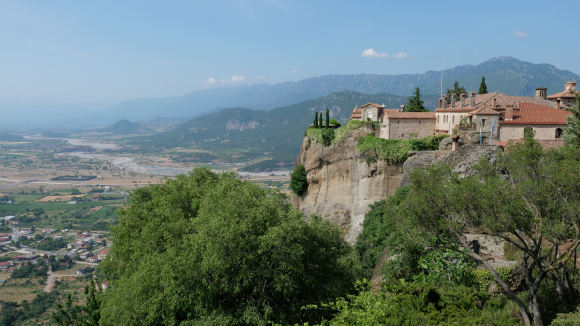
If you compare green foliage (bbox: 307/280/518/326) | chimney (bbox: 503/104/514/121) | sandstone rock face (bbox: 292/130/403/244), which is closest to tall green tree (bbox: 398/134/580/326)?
green foliage (bbox: 307/280/518/326)

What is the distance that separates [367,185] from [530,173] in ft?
79.6

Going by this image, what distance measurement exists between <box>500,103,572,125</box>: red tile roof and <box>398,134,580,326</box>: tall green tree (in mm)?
20961

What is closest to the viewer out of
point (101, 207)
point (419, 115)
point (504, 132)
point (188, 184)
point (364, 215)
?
point (188, 184)

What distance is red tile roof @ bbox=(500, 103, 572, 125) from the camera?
1377 inches

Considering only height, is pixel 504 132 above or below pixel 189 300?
above

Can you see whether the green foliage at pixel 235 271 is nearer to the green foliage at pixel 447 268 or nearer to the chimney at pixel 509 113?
the green foliage at pixel 447 268

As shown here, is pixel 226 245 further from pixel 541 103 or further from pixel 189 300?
pixel 541 103

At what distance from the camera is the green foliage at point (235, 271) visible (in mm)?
17484

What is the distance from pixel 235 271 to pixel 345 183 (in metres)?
27.0

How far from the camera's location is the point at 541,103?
40.9 meters

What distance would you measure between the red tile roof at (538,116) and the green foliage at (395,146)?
638 centimetres

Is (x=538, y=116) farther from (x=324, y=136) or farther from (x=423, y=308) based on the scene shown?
(x=423, y=308)

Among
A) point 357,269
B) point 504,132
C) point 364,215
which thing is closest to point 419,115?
point 504,132

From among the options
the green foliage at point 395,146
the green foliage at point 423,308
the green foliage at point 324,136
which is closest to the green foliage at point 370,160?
the green foliage at point 395,146
